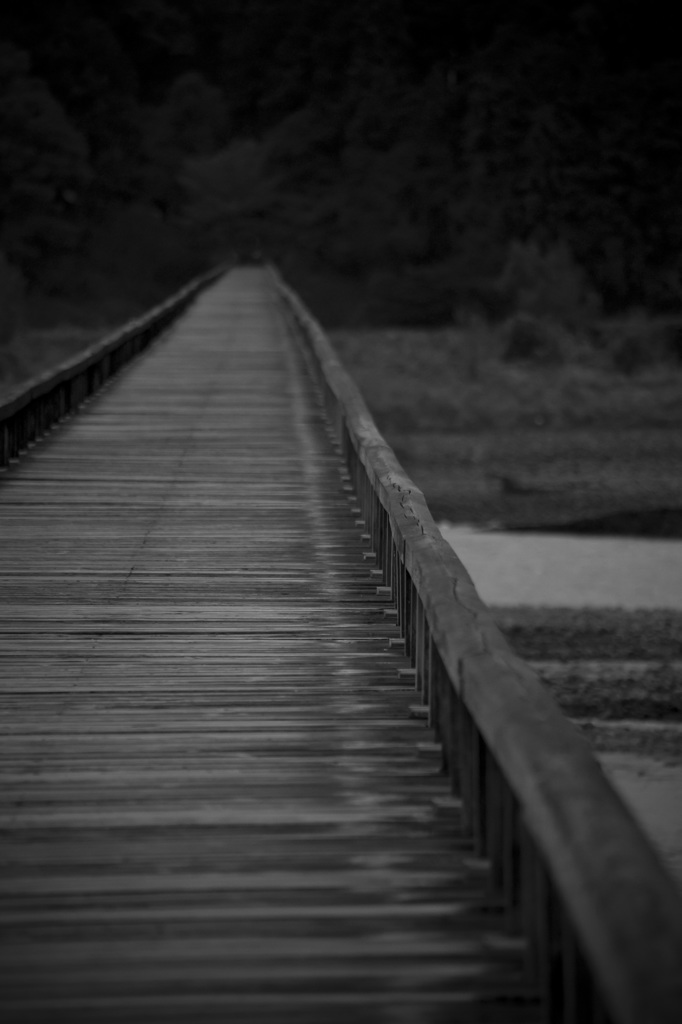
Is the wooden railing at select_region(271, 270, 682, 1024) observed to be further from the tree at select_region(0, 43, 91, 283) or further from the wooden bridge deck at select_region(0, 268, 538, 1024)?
the tree at select_region(0, 43, 91, 283)

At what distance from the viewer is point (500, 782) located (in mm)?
3703

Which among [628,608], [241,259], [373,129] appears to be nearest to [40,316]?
[241,259]

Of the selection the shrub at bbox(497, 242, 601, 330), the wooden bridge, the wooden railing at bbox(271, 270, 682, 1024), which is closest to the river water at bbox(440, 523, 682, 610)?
the wooden bridge

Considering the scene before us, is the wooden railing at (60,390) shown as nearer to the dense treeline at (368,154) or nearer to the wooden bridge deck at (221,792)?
the wooden bridge deck at (221,792)

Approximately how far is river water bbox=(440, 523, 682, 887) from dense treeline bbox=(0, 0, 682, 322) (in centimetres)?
3186

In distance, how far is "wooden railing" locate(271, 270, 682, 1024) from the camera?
2.26 meters

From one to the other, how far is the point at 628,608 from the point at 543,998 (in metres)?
15.9

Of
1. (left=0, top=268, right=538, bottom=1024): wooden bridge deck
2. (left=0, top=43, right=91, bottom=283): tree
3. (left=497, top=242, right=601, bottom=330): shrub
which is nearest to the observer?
(left=0, top=268, right=538, bottom=1024): wooden bridge deck

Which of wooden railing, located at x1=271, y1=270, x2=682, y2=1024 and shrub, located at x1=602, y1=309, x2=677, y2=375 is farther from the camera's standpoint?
shrub, located at x1=602, y1=309, x2=677, y2=375

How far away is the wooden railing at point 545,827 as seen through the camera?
2.26m

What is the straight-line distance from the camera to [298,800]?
418 cm

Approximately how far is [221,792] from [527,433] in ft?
102

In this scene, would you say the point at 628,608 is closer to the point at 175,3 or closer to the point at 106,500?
the point at 106,500

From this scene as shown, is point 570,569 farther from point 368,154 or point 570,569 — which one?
point 368,154
